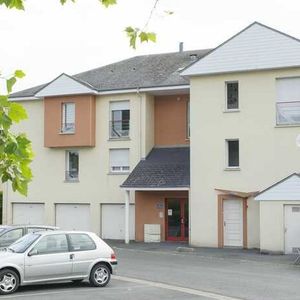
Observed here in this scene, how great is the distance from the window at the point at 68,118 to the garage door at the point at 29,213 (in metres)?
4.76

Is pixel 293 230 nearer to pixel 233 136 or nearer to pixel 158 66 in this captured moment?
pixel 233 136

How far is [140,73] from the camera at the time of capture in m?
36.8

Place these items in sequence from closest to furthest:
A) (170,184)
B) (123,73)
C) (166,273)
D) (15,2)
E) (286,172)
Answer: (15,2) < (166,273) < (286,172) < (170,184) < (123,73)

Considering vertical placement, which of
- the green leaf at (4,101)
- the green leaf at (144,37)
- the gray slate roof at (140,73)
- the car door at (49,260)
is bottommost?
the car door at (49,260)

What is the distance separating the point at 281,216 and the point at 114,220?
1086cm

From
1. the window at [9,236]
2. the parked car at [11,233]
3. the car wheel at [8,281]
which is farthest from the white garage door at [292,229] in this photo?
the car wheel at [8,281]

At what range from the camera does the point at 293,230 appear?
27219 millimetres

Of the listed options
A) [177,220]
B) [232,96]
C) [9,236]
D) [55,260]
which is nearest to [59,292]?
[55,260]

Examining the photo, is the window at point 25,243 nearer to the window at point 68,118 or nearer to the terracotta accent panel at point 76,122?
the terracotta accent panel at point 76,122

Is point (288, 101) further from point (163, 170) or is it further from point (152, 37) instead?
point (152, 37)

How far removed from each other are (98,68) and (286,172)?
51.4 feet

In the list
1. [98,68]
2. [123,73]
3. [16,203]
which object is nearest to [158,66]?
[123,73]

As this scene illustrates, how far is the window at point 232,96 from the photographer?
1207 inches

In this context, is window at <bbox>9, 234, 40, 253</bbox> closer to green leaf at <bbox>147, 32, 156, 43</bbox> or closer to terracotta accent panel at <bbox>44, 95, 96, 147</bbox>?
green leaf at <bbox>147, 32, 156, 43</bbox>
